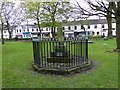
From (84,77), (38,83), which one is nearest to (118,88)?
(84,77)

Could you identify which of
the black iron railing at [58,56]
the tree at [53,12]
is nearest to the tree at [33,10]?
the tree at [53,12]

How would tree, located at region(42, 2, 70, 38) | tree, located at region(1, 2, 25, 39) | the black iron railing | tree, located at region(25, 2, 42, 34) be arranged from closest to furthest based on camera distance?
the black iron railing → tree, located at region(42, 2, 70, 38) → tree, located at region(25, 2, 42, 34) → tree, located at region(1, 2, 25, 39)

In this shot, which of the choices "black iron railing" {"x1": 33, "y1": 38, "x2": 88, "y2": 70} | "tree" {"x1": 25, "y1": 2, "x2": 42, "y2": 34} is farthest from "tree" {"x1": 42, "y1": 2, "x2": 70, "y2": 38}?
"black iron railing" {"x1": 33, "y1": 38, "x2": 88, "y2": 70}

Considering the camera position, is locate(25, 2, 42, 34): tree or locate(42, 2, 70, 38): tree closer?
locate(42, 2, 70, 38): tree

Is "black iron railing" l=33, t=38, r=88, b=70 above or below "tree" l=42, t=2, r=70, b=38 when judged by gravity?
below

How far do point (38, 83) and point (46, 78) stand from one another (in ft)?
1.87

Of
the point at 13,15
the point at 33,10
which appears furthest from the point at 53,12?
the point at 13,15

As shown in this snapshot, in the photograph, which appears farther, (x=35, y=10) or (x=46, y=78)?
(x=35, y=10)

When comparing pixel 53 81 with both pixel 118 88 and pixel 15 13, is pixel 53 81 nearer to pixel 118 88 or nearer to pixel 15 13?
pixel 118 88

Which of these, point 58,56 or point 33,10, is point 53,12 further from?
A: point 58,56

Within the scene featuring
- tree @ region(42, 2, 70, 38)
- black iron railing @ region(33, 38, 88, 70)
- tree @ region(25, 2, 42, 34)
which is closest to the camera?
black iron railing @ region(33, 38, 88, 70)

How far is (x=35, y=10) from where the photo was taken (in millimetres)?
26047

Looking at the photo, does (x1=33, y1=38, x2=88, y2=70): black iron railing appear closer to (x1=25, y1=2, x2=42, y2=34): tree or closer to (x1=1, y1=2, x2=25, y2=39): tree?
(x1=25, y1=2, x2=42, y2=34): tree

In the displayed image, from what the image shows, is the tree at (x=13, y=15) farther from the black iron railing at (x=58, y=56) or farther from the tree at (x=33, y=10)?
the black iron railing at (x=58, y=56)
